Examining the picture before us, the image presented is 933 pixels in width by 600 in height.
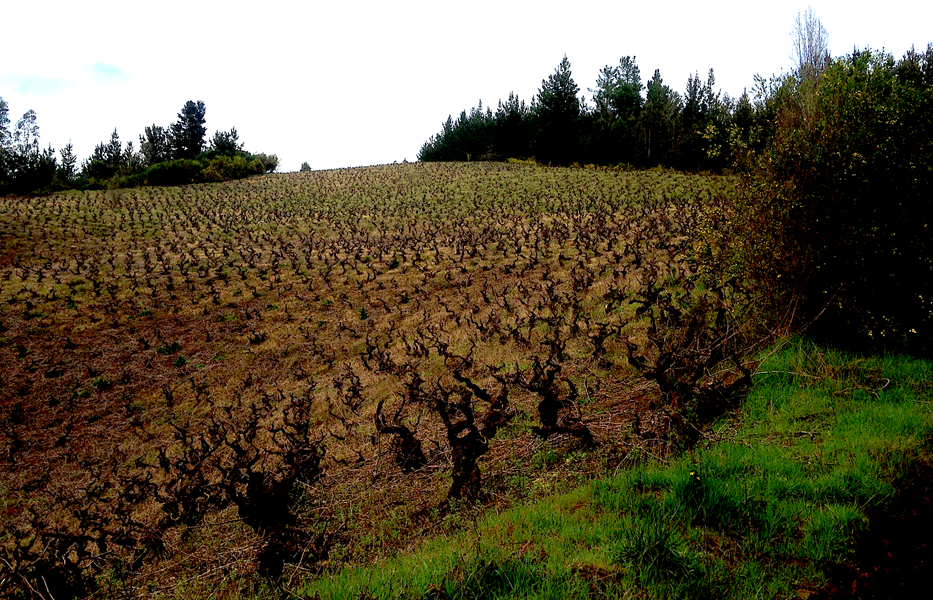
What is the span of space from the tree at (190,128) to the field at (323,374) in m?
40.0

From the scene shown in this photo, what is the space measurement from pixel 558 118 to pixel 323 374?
2019 inches

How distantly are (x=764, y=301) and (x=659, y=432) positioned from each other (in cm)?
357

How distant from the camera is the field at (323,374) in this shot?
17.3 ft

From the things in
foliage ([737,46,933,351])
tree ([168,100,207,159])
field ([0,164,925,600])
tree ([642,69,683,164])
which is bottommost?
field ([0,164,925,600])

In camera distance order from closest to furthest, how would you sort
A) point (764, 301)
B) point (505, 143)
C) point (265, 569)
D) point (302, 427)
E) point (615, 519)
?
point (615, 519) → point (265, 569) → point (302, 427) → point (764, 301) → point (505, 143)

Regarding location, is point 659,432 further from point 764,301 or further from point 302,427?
point 302,427

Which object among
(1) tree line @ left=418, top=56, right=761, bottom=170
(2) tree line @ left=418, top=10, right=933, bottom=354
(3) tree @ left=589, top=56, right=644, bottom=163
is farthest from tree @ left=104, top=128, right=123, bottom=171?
(2) tree line @ left=418, top=10, right=933, bottom=354

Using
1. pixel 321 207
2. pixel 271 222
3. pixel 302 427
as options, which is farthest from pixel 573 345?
pixel 321 207

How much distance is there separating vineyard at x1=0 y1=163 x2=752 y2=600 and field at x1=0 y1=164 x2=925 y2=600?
6 cm

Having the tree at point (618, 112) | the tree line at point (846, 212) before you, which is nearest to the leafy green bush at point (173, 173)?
the tree at point (618, 112)

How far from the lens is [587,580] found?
315 centimetres

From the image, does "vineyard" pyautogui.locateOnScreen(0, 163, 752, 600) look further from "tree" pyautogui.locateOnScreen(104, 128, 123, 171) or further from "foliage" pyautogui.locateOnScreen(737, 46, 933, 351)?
"tree" pyautogui.locateOnScreen(104, 128, 123, 171)

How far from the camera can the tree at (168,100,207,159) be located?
218 feet

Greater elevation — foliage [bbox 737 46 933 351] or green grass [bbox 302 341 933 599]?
foliage [bbox 737 46 933 351]
